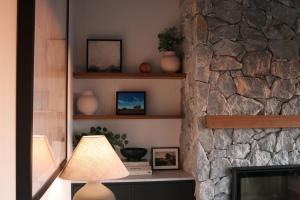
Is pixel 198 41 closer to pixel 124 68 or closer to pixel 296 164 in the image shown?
pixel 124 68

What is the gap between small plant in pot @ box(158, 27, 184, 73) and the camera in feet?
12.3

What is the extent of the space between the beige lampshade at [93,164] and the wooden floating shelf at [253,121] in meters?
1.67

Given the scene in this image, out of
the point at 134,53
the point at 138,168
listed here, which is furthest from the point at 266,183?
the point at 134,53

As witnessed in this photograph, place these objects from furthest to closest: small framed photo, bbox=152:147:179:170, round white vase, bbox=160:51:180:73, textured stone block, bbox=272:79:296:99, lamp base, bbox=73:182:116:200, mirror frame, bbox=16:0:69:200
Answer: small framed photo, bbox=152:147:179:170
round white vase, bbox=160:51:180:73
textured stone block, bbox=272:79:296:99
lamp base, bbox=73:182:116:200
mirror frame, bbox=16:0:69:200

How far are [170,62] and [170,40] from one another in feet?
0.82

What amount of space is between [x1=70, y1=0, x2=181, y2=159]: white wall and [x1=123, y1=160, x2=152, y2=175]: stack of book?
0.31 meters

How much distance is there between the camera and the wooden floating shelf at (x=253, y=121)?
341 cm

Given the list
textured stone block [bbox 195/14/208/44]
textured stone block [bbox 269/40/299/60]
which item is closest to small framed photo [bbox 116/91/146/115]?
textured stone block [bbox 195/14/208/44]

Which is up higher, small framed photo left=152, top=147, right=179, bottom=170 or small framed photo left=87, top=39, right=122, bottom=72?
small framed photo left=87, top=39, right=122, bottom=72

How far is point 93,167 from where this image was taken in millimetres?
1839

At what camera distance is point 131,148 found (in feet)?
12.3

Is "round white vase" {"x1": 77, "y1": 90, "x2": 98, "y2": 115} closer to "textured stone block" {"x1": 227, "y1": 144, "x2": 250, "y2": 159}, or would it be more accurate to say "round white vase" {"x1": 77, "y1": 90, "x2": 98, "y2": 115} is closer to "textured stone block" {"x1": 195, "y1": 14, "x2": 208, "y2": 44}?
"textured stone block" {"x1": 195, "y1": 14, "x2": 208, "y2": 44}

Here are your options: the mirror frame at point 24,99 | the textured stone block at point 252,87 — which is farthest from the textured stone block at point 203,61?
the mirror frame at point 24,99

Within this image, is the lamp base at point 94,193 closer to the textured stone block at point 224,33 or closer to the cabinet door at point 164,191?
the cabinet door at point 164,191
